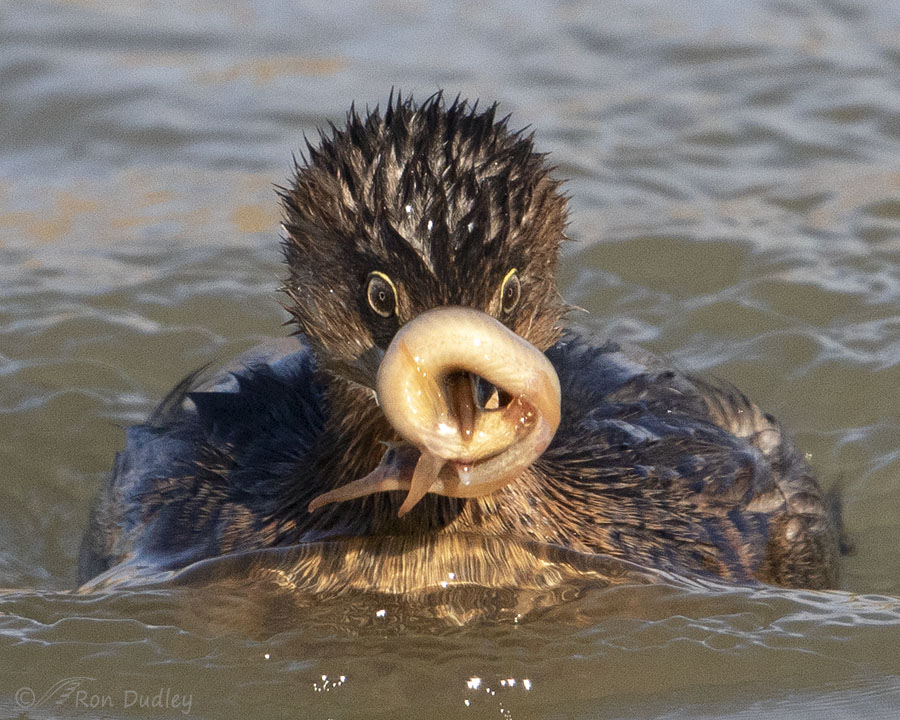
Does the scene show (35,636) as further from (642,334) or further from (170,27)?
→ (170,27)

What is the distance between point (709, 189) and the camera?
938cm

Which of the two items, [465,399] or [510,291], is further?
[510,291]

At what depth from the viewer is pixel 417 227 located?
16.4ft

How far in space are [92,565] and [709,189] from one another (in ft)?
14.8

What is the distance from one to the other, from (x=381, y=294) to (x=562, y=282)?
148 inches

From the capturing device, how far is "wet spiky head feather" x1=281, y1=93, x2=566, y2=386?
495 centimetres

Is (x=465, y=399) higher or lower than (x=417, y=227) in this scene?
lower

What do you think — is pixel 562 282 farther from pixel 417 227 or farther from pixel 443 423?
pixel 443 423

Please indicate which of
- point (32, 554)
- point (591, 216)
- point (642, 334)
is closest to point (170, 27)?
point (591, 216)
